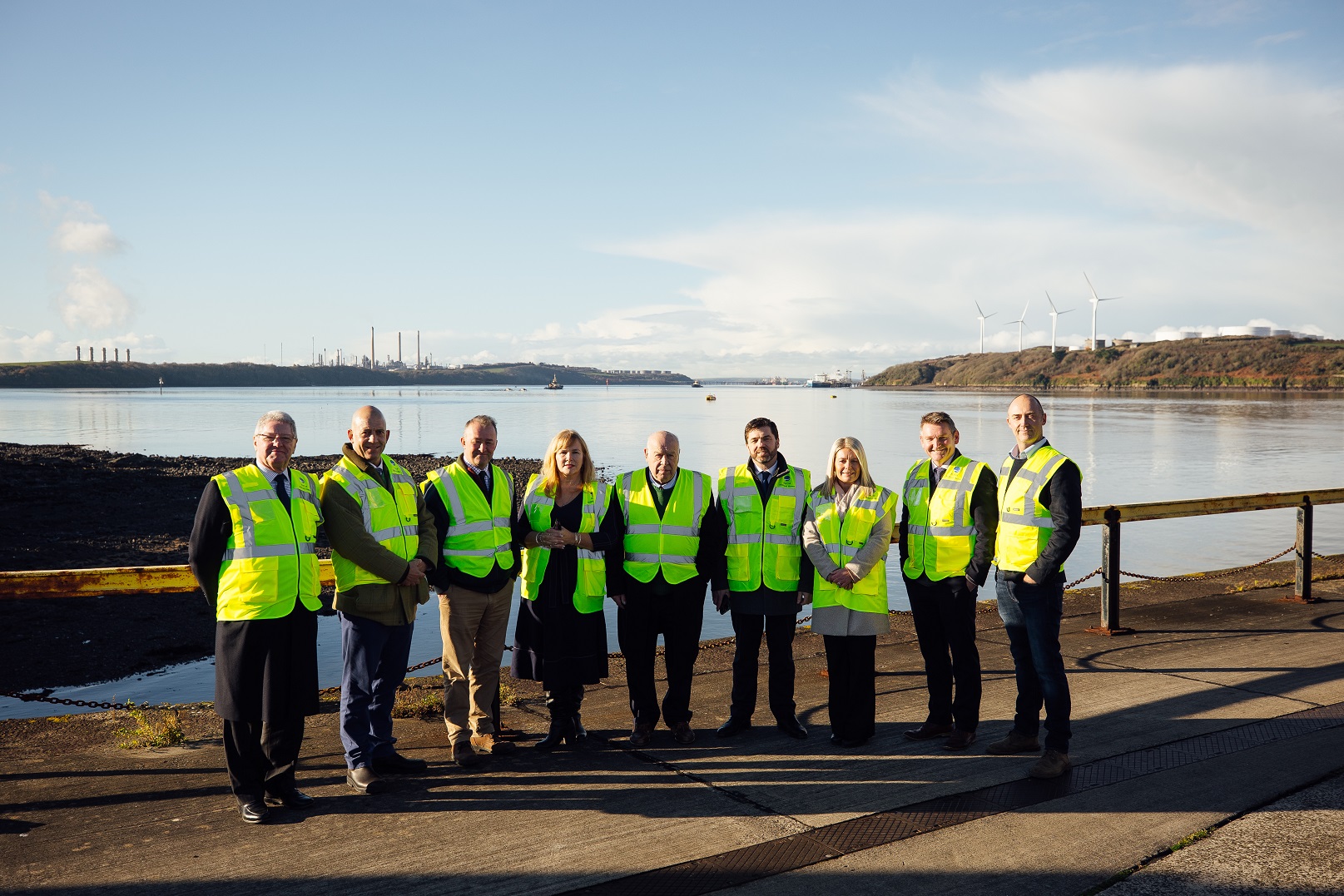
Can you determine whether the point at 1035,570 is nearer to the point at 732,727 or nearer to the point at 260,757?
the point at 732,727

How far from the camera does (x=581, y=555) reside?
5.39 metres

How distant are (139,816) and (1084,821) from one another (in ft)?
14.5

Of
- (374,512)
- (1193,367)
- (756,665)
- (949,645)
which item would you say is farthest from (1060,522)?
(1193,367)

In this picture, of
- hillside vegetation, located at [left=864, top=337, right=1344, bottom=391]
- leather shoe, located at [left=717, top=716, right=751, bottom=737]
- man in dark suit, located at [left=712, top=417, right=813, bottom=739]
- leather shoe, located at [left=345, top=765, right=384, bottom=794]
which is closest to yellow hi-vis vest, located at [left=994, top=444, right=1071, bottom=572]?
man in dark suit, located at [left=712, top=417, right=813, bottom=739]

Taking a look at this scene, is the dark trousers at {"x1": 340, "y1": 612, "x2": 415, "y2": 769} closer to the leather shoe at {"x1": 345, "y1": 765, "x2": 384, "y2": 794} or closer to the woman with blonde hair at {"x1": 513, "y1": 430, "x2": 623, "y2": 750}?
the leather shoe at {"x1": 345, "y1": 765, "x2": 384, "y2": 794}

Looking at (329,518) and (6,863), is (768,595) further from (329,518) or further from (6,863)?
(6,863)

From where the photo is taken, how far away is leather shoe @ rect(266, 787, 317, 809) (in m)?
4.37

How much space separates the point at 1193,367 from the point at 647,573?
183 meters

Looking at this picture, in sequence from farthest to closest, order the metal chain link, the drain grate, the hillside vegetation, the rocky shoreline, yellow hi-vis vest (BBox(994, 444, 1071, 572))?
the hillside vegetation, the rocky shoreline, the metal chain link, yellow hi-vis vest (BBox(994, 444, 1071, 572)), the drain grate

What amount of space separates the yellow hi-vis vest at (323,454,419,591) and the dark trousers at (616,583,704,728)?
135cm

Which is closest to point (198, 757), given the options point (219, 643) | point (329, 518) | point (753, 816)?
point (219, 643)

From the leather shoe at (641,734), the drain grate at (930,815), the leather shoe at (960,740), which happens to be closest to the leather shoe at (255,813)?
the drain grate at (930,815)

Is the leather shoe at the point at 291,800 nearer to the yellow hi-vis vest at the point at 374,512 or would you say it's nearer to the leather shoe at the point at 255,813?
the leather shoe at the point at 255,813

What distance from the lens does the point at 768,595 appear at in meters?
5.50
